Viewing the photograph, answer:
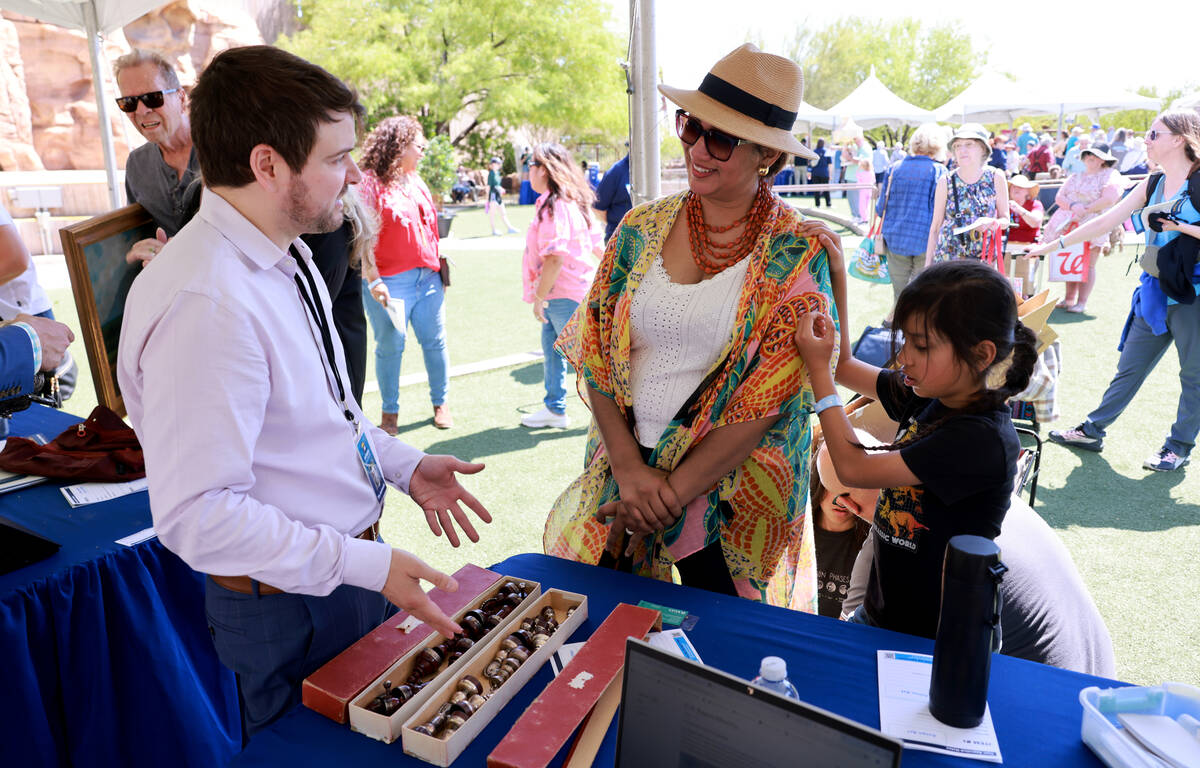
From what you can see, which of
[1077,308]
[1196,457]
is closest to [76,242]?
[1196,457]

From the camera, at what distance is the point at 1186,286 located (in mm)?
4082

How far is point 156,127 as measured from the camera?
2844mm

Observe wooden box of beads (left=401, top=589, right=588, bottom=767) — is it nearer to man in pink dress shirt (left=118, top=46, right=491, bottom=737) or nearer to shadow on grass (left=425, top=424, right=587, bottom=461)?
man in pink dress shirt (left=118, top=46, right=491, bottom=737)

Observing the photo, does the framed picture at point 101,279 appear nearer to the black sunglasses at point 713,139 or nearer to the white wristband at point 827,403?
the black sunglasses at point 713,139

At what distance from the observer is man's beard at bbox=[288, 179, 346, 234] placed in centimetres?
131

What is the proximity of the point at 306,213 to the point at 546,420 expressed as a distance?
3.94 meters

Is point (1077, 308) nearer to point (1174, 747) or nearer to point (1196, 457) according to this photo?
point (1196, 457)

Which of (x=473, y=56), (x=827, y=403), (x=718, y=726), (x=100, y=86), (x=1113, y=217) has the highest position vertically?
(x=473, y=56)

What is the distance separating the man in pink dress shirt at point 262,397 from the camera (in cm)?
117

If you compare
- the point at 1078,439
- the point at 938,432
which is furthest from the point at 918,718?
the point at 1078,439

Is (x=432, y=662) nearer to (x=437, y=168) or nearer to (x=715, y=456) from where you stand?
(x=715, y=456)

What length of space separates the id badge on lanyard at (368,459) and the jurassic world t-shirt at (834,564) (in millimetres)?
1632

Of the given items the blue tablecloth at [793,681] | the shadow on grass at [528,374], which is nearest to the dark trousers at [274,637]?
the blue tablecloth at [793,681]

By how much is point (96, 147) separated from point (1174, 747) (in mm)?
29346
